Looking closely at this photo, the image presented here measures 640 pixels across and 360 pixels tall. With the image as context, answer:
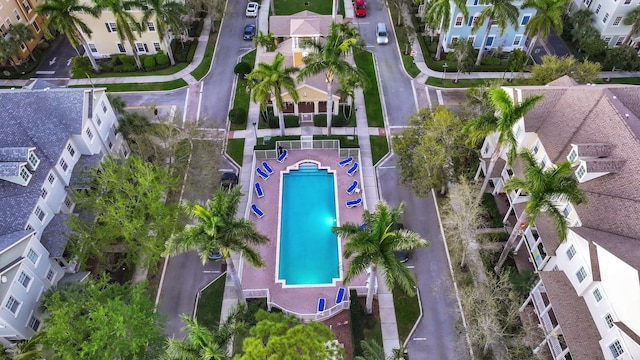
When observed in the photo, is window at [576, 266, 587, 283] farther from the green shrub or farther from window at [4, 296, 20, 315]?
window at [4, 296, 20, 315]

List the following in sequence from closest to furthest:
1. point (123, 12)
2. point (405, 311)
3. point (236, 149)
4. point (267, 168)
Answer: point (405, 311)
point (267, 168)
point (236, 149)
point (123, 12)

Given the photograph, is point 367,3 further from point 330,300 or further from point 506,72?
point 330,300

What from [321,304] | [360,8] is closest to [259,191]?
[321,304]

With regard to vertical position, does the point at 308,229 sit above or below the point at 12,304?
below

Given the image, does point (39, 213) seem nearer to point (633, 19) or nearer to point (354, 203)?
point (354, 203)

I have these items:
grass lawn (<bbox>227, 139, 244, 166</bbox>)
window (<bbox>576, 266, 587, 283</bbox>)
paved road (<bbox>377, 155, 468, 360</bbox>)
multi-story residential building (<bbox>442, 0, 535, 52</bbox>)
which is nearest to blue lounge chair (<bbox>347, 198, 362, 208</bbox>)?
paved road (<bbox>377, 155, 468, 360</bbox>)

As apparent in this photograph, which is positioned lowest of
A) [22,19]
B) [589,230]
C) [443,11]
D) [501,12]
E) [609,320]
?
[22,19]

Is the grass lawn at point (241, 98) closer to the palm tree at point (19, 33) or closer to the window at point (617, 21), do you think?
the palm tree at point (19, 33)

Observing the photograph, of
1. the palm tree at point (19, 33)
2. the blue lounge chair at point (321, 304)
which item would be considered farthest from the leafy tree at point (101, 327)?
the palm tree at point (19, 33)
